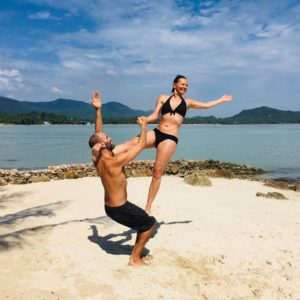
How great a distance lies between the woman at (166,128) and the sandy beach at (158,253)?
122cm

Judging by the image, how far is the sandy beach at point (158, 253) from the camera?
17.4 feet

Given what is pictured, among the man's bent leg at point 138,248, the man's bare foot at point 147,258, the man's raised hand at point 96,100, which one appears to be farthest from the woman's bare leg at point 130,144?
the man's bare foot at point 147,258

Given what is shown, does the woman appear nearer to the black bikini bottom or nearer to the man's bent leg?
the black bikini bottom

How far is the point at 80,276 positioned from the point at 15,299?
1.02 m

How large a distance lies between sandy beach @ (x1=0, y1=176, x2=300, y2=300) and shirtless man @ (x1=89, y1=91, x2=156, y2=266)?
Result: 62 centimetres

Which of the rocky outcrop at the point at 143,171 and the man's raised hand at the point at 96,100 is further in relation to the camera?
the rocky outcrop at the point at 143,171

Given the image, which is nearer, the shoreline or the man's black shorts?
the man's black shorts

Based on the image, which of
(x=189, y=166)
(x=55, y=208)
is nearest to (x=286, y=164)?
(x=189, y=166)

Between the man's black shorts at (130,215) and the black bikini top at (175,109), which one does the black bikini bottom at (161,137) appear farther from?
the man's black shorts at (130,215)

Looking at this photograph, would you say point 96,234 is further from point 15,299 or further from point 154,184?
point 15,299

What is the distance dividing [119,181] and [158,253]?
67.8 inches

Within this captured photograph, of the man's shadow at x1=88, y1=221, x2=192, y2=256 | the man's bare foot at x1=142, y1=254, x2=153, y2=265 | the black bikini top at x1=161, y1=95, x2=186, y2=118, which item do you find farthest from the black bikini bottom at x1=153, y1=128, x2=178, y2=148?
the man's bare foot at x1=142, y1=254, x2=153, y2=265

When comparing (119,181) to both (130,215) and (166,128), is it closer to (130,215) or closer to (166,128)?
(130,215)

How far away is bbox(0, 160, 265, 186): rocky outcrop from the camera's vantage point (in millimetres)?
19766
